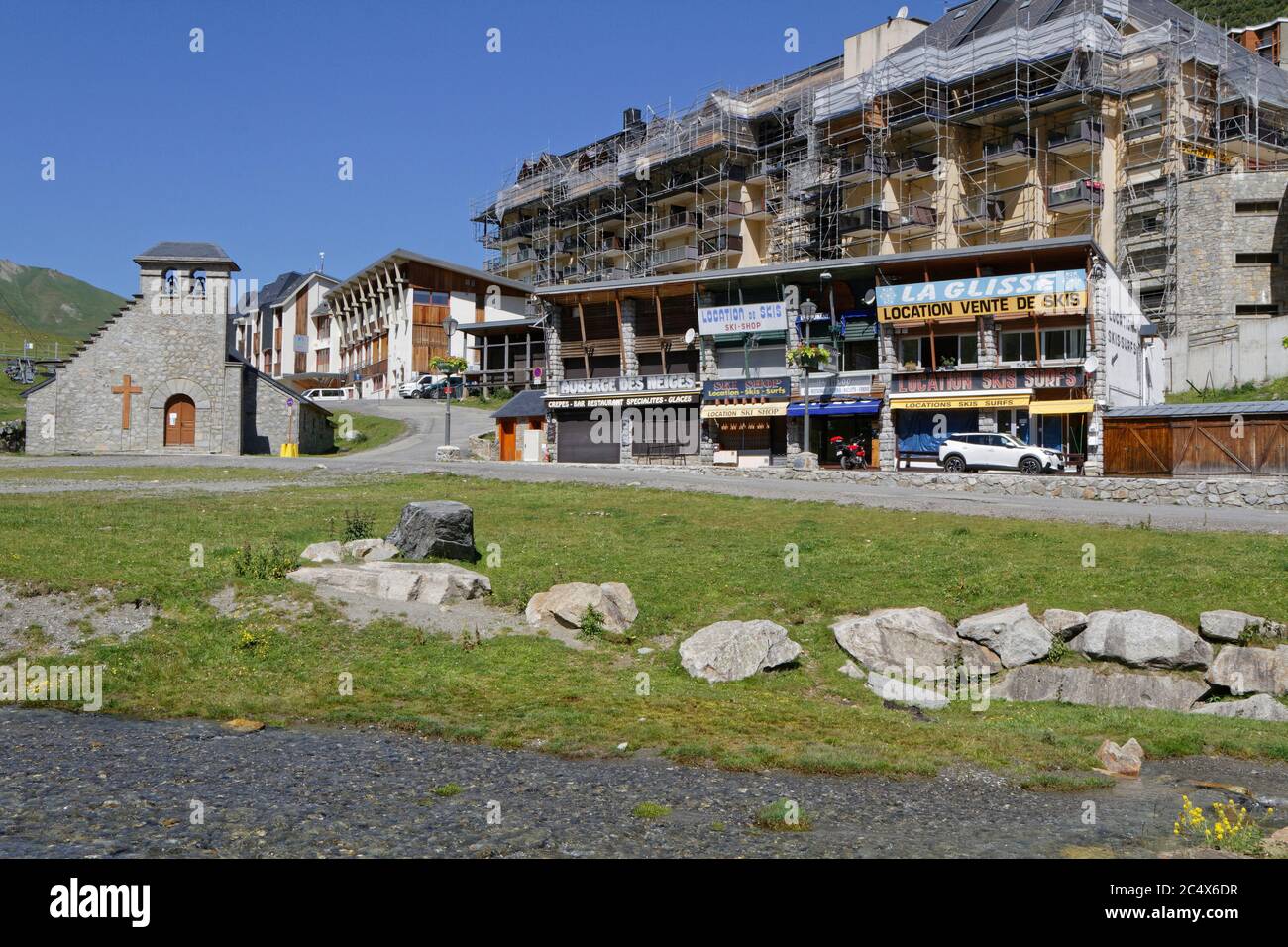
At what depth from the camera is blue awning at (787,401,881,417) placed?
168ft

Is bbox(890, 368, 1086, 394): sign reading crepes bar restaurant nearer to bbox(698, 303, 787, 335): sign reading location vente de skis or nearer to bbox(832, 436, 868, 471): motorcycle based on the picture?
bbox(832, 436, 868, 471): motorcycle

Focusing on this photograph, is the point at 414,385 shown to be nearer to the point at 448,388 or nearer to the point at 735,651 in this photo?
the point at 448,388

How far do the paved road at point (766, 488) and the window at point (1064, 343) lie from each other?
59.0 feet

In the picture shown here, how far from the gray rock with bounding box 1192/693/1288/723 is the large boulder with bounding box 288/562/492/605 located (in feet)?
34.4

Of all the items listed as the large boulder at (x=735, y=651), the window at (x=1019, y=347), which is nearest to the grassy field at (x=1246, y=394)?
the window at (x=1019, y=347)

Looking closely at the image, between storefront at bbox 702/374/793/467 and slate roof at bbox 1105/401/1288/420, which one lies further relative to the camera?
storefront at bbox 702/374/793/467

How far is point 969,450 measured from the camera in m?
42.1

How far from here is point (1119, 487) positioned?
99.6 ft

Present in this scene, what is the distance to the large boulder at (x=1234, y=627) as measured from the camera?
15.4 m

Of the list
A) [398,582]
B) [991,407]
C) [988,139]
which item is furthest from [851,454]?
[398,582]

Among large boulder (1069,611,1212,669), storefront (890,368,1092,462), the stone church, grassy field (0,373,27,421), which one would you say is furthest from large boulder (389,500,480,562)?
grassy field (0,373,27,421)

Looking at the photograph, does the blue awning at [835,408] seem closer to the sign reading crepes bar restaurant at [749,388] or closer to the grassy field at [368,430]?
the sign reading crepes bar restaurant at [749,388]
